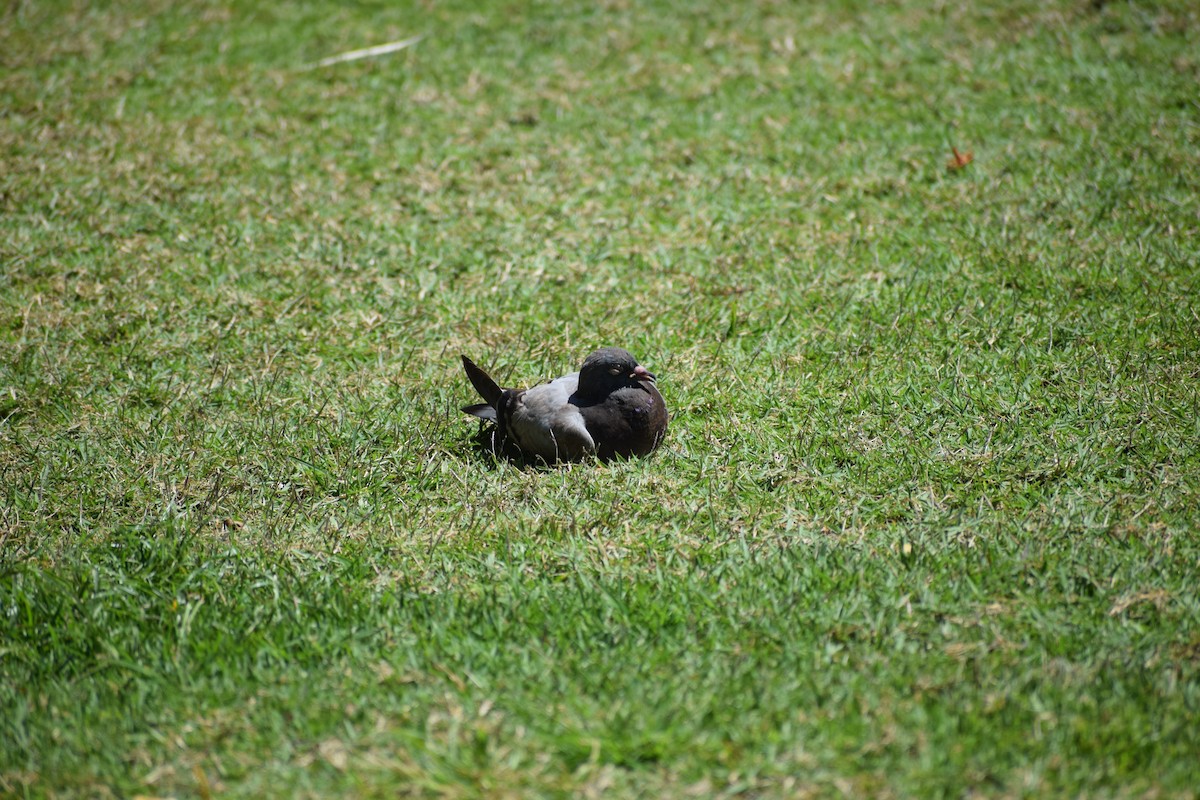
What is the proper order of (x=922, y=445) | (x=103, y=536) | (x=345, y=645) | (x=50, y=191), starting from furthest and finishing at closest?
(x=50, y=191) → (x=922, y=445) → (x=103, y=536) → (x=345, y=645)

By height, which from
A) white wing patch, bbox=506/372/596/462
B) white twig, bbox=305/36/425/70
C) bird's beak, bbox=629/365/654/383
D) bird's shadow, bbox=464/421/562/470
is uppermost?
white twig, bbox=305/36/425/70

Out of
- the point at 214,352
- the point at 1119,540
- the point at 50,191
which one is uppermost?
the point at 50,191

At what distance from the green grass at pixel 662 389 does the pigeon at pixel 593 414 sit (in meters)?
0.10

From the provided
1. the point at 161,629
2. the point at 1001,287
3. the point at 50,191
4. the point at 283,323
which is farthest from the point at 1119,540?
the point at 50,191

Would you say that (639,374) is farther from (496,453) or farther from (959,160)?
(959,160)

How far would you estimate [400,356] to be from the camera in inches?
184

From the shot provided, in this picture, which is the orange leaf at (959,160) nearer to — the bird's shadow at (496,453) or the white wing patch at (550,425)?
the white wing patch at (550,425)

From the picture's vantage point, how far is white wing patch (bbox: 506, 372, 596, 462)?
3.79 meters

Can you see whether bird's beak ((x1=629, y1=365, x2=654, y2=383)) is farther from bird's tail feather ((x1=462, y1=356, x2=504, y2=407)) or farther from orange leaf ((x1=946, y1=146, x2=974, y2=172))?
orange leaf ((x1=946, y1=146, x2=974, y2=172))

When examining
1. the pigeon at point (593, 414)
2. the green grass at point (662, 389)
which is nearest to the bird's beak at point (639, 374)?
the pigeon at point (593, 414)

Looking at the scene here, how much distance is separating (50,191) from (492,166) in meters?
2.64

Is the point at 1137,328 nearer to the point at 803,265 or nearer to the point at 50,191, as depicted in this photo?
the point at 803,265

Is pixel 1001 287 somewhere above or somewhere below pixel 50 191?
below

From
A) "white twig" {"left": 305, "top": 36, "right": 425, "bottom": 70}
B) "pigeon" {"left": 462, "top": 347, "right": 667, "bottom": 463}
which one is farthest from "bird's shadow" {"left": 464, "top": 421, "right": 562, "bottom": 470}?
"white twig" {"left": 305, "top": 36, "right": 425, "bottom": 70}
